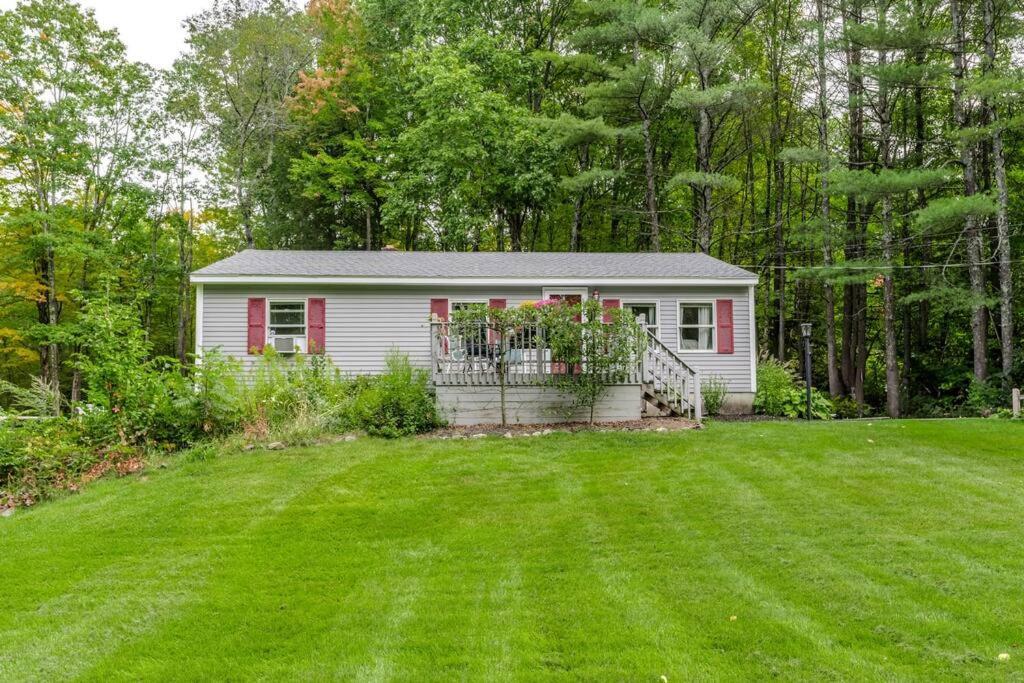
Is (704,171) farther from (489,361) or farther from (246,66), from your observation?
(246,66)

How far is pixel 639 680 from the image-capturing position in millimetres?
2674

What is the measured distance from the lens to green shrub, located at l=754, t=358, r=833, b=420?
42.8 ft

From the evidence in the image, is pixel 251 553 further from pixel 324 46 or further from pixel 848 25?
pixel 324 46

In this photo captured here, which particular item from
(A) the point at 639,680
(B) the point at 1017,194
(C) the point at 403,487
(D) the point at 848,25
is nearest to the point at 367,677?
(A) the point at 639,680

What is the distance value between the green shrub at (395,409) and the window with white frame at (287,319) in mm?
3749

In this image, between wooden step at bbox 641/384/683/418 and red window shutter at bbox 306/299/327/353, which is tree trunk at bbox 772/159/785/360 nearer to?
wooden step at bbox 641/384/683/418

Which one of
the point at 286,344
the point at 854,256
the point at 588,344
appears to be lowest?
the point at 588,344

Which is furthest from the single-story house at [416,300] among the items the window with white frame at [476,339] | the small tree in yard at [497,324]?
the small tree in yard at [497,324]

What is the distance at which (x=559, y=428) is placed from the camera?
30.4 feet

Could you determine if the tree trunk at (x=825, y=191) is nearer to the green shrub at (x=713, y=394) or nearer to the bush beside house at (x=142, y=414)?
the green shrub at (x=713, y=394)

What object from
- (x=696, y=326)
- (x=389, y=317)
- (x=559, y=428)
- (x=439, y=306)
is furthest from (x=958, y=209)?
(x=389, y=317)

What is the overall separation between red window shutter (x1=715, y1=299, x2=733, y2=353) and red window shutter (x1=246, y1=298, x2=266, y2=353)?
994 cm

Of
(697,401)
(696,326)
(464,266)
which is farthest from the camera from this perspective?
(464,266)

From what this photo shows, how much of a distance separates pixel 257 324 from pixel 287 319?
0.61m
